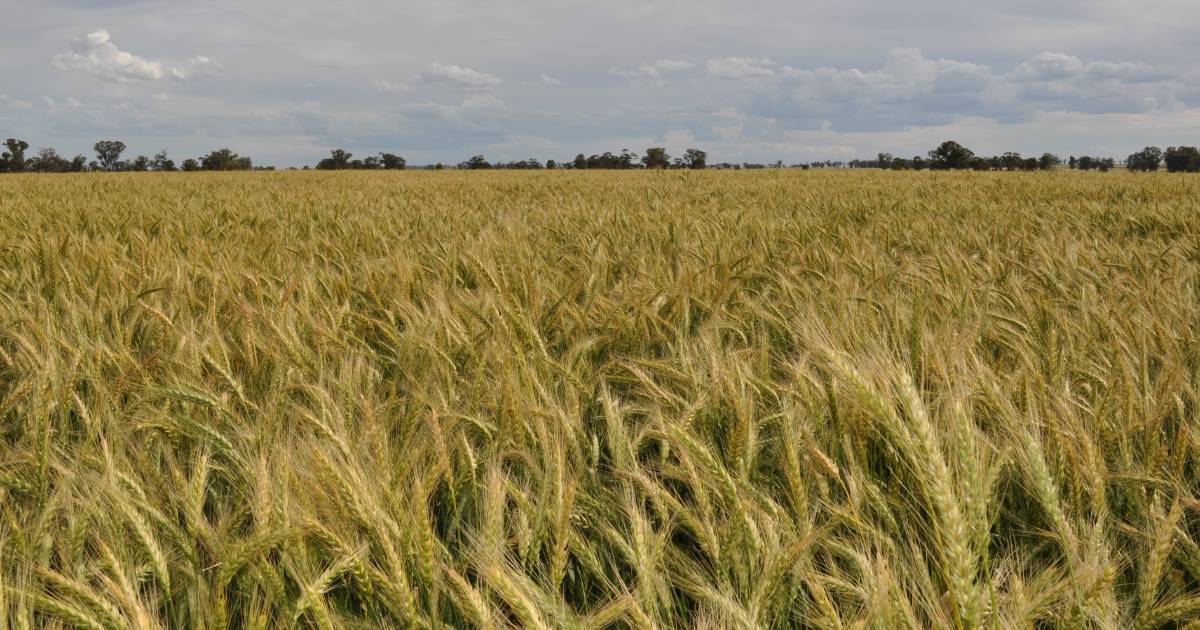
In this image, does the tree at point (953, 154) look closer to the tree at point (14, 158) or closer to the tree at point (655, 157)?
the tree at point (655, 157)

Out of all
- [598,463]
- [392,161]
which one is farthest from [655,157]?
[598,463]

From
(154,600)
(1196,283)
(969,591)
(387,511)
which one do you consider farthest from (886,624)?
(1196,283)

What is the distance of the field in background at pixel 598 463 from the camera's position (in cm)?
95

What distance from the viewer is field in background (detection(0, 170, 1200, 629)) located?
95cm

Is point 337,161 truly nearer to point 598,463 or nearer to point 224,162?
point 224,162

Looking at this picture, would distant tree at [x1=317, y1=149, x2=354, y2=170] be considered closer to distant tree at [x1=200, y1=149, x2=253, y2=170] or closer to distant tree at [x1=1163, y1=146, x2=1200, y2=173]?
distant tree at [x1=200, y1=149, x2=253, y2=170]

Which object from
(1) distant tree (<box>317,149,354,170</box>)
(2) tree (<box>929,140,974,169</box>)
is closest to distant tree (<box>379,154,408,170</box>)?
(1) distant tree (<box>317,149,354,170</box>)

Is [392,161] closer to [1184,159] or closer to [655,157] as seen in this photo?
[655,157]

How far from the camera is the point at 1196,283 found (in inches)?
119

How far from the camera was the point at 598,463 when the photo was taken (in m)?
1.52

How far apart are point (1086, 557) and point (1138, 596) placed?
0.21m

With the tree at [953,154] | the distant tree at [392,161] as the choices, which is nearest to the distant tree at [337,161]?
the distant tree at [392,161]

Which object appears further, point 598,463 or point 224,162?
point 224,162

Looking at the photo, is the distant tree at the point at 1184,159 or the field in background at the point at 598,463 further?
the distant tree at the point at 1184,159
